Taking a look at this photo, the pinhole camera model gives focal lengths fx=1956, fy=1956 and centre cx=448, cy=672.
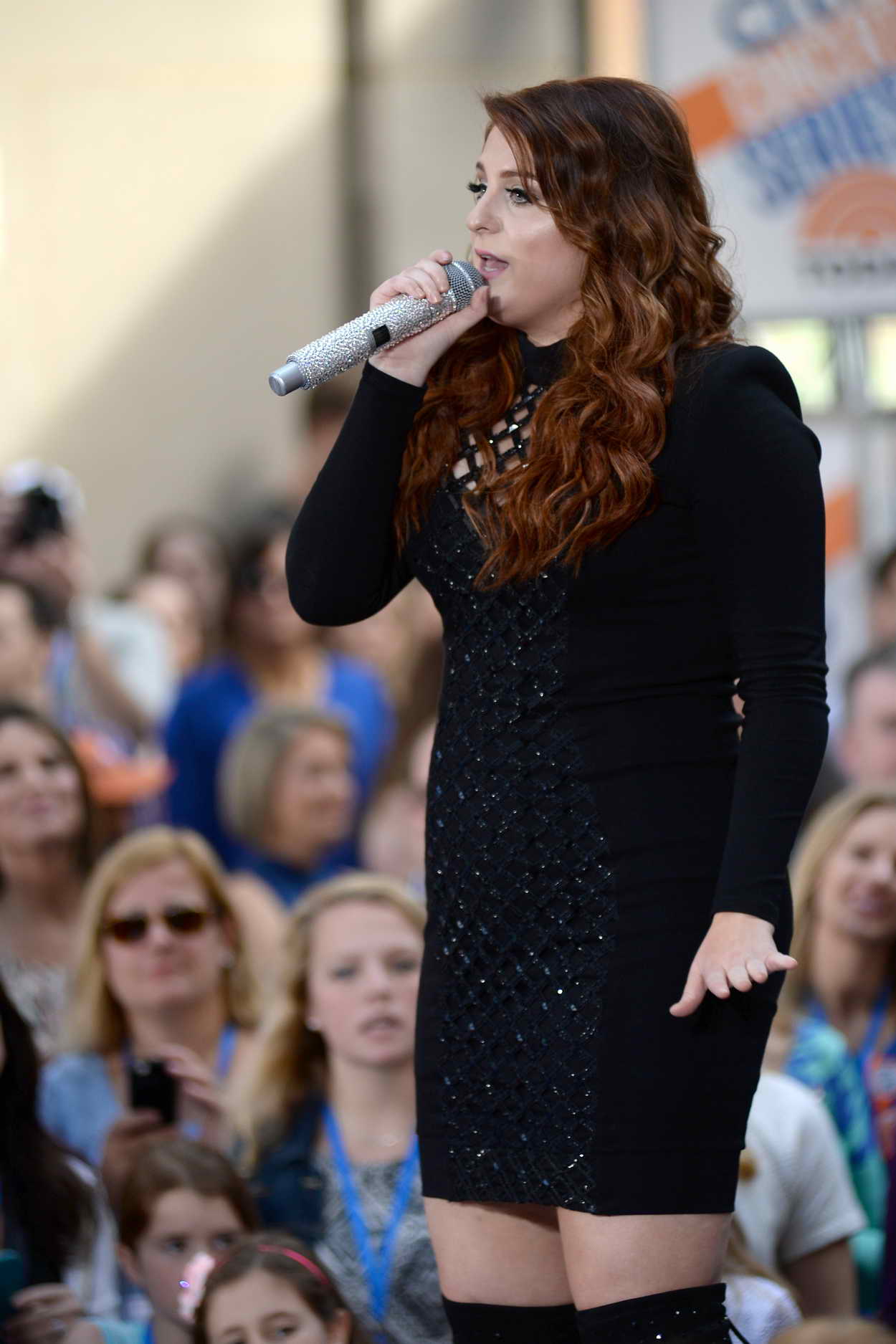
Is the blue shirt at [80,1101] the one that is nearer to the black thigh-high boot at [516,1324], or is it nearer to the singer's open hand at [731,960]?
the black thigh-high boot at [516,1324]

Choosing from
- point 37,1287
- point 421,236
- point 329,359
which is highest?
point 421,236

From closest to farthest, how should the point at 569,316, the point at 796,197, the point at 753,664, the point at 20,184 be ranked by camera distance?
the point at 753,664 → the point at 569,316 → the point at 796,197 → the point at 20,184

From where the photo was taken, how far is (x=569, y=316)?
5.87 ft

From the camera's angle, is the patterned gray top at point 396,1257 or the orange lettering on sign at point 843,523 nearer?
the patterned gray top at point 396,1257

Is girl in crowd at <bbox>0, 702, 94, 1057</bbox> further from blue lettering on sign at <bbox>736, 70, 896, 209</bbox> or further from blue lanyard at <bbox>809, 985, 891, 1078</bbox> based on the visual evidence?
blue lettering on sign at <bbox>736, 70, 896, 209</bbox>

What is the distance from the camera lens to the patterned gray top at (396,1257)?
2.93m

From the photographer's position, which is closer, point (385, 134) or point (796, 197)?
point (796, 197)

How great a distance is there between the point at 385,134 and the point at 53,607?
4477 mm

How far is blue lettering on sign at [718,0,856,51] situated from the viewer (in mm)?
4723

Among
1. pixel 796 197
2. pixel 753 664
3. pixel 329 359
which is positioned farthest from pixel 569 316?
pixel 796 197

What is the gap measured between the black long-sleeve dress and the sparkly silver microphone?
0.05 m

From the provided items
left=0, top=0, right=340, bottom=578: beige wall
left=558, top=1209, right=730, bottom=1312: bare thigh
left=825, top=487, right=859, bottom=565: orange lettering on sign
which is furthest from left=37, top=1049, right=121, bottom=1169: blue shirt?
left=0, top=0, right=340, bottom=578: beige wall

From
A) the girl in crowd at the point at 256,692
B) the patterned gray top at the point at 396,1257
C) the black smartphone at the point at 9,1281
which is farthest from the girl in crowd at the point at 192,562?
the black smartphone at the point at 9,1281

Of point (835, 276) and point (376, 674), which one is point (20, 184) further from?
point (835, 276)
